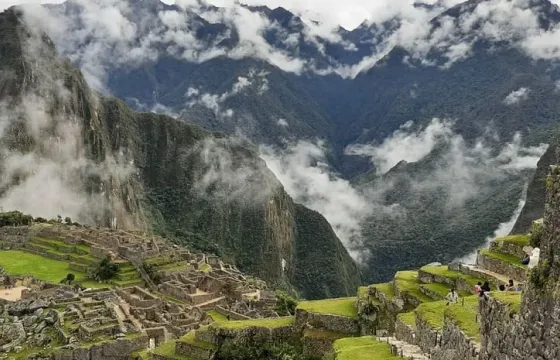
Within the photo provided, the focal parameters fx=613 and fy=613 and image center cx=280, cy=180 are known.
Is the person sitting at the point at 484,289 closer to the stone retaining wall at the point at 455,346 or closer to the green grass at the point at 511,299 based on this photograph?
the green grass at the point at 511,299

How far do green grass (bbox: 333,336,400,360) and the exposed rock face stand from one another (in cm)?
566

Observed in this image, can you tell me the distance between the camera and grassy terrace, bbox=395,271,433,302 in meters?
20.3

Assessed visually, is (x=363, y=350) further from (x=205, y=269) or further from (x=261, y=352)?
(x=205, y=269)

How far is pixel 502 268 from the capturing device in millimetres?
19062

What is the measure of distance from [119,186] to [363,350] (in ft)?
518

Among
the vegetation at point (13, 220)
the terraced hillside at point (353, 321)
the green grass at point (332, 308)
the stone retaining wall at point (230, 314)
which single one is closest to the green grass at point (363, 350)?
the terraced hillside at point (353, 321)

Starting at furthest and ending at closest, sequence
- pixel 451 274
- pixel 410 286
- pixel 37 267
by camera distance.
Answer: pixel 37 267
pixel 410 286
pixel 451 274

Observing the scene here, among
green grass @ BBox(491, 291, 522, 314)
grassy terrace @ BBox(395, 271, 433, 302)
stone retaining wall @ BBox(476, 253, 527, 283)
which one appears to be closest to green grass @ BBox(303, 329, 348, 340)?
grassy terrace @ BBox(395, 271, 433, 302)

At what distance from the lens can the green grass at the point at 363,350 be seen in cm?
1335

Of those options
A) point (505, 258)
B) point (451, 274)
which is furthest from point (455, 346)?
point (451, 274)

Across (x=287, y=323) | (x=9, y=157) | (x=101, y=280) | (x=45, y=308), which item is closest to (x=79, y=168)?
(x=9, y=157)

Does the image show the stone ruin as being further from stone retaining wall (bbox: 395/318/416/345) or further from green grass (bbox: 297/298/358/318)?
stone retaining wall (bbox: 395/318/416/345)

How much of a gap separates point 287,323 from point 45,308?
50.3 feet

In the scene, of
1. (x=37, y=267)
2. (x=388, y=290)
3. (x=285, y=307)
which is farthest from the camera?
(x=37, y=267)
